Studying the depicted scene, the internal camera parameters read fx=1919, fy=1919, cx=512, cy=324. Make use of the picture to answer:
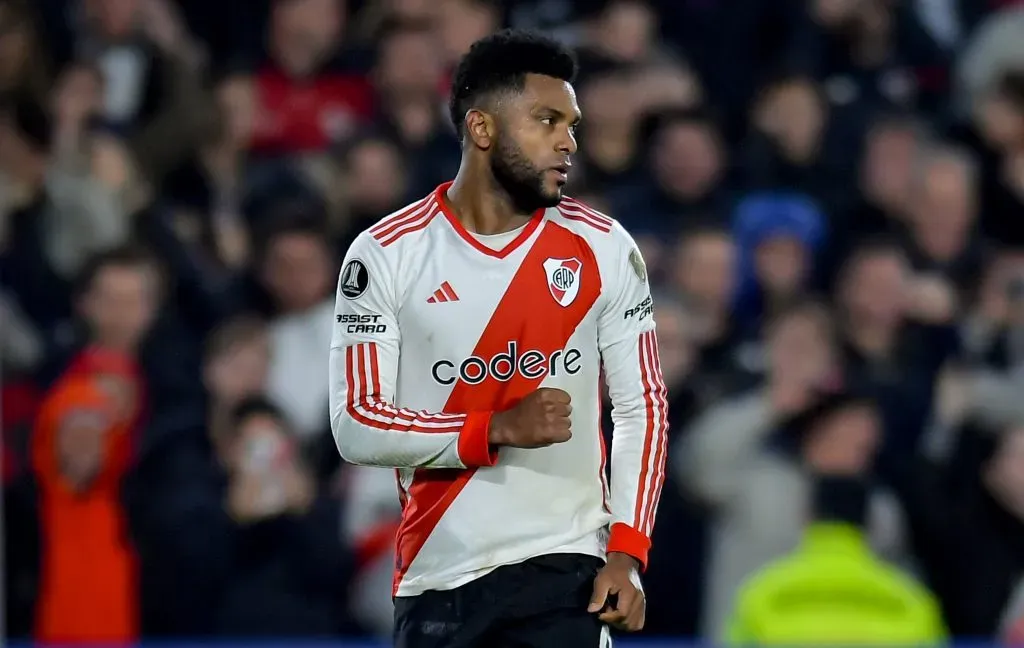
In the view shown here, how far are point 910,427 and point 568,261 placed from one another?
436 centimetres

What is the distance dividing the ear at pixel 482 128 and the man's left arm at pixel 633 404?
401 millimetres

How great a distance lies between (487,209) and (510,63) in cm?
33

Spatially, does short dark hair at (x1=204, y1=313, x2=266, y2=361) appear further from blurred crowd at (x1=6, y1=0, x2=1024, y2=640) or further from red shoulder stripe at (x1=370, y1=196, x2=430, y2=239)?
red shoulder stripe at (x1=370, y1=196, x2=430, y2=239)

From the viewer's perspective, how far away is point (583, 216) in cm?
435

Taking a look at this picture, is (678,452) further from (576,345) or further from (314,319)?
(576,345)

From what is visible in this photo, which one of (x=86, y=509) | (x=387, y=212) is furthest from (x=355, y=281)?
(x=387, y=212)

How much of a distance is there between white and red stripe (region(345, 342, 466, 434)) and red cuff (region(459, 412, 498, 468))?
27 mm

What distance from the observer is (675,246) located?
8.67 metres

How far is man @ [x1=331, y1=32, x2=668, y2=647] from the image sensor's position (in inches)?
165

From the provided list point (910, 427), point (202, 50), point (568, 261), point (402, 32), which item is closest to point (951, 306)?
point (910, 427)

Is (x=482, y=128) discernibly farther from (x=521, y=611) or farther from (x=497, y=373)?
(x=521, y=611)

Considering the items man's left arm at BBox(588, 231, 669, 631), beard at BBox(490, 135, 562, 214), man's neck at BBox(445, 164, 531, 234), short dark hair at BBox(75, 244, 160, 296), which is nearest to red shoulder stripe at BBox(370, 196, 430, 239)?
man's neck at BBox(445, 164, 531, 234)

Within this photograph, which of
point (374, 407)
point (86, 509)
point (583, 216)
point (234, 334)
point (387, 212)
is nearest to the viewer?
point (374, 407)

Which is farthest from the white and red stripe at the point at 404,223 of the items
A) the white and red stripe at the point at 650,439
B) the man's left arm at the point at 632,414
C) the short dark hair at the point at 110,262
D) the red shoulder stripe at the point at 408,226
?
the short dark hair at the point at 110,262
